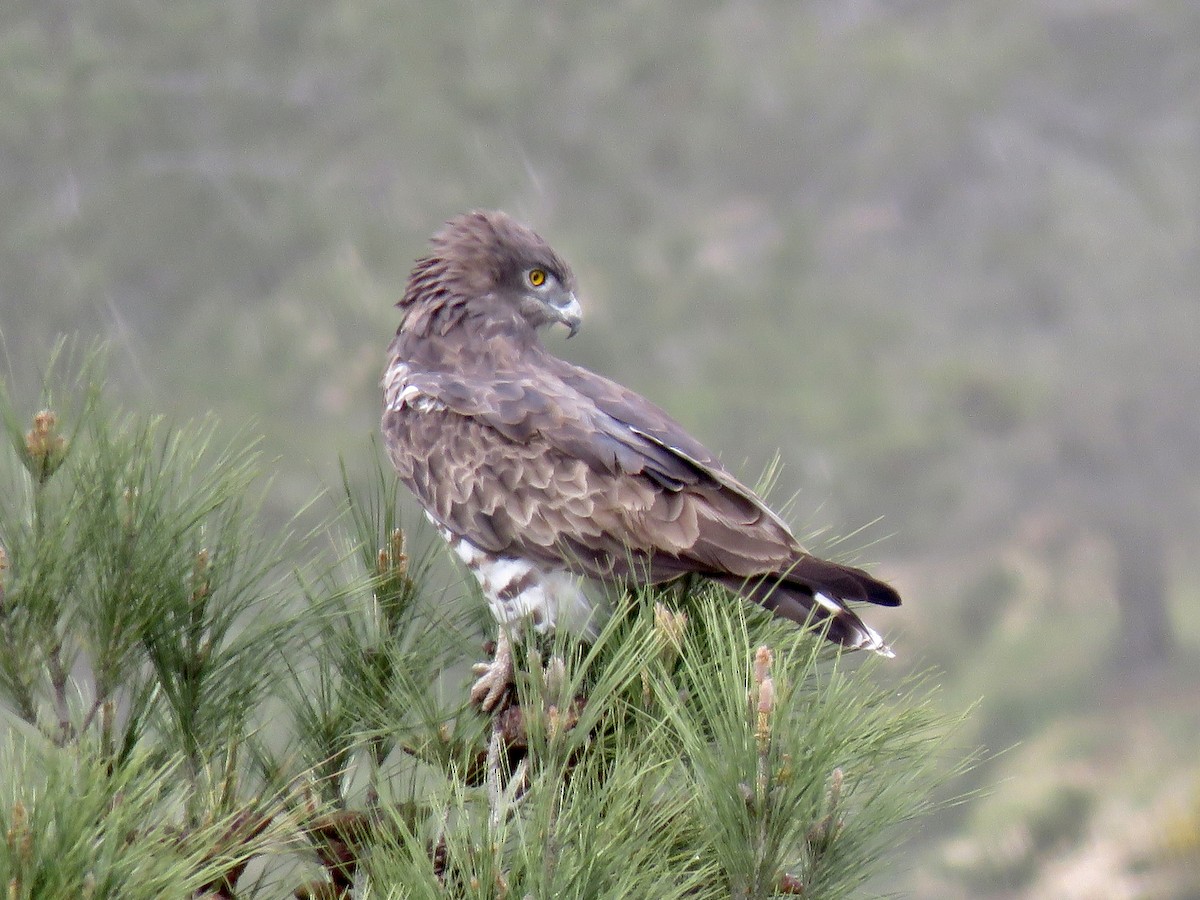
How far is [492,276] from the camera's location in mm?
3197

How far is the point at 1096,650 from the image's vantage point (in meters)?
10.2

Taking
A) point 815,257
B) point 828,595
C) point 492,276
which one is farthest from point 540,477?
point 815,257

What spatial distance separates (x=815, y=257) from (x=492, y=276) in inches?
346

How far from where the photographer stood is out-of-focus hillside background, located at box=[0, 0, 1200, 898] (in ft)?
31.2

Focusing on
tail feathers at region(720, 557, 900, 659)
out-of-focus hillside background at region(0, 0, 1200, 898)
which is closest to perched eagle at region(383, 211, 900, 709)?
tail feathers at region(720, 557, 900, 659)

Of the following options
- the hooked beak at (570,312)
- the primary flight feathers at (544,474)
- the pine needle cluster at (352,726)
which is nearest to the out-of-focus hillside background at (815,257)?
the hooked beak at (570,312)

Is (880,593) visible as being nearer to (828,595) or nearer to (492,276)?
(828,595)

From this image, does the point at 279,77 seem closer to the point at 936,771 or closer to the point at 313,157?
the point at 313,157

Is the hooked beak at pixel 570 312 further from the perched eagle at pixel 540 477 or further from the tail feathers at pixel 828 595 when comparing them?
the tail feathers at pixel 828 595

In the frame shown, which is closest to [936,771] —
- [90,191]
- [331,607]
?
[331,607]

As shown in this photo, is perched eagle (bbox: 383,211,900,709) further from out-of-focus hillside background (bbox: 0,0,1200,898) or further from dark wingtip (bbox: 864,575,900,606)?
out-of-focus hillside background (bbox: 0,0,1200,898)

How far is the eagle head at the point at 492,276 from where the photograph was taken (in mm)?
3100

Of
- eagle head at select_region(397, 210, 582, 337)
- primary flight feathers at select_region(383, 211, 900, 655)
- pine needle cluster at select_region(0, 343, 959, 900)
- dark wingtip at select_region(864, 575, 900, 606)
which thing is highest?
eagle head at select_region(397, 210, 582, 337)

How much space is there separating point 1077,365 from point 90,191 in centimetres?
752
